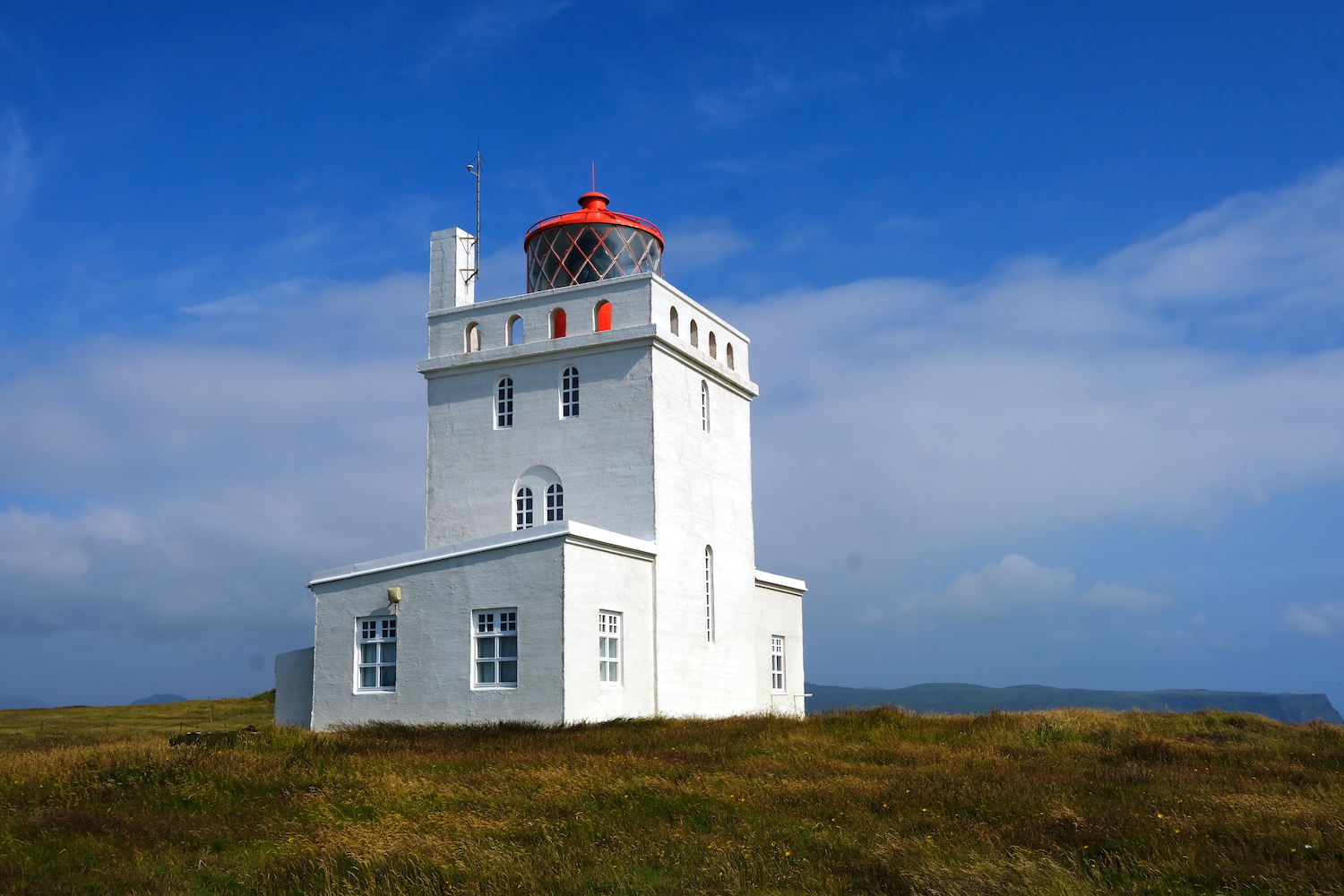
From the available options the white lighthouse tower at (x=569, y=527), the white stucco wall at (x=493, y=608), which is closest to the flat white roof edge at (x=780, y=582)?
the white lighthouse tower at (x=569, y=527)

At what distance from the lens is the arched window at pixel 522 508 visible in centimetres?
2639

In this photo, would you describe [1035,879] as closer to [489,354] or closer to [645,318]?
[645,318]

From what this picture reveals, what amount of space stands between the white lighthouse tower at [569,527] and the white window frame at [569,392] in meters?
0.03

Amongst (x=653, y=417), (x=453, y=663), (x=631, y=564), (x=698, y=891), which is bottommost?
(x=698, y=891)

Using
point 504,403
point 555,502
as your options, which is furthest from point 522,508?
point 504,403

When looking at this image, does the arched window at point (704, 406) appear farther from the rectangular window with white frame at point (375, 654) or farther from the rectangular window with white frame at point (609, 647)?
the rectangular window with white frame at point (375, 654)

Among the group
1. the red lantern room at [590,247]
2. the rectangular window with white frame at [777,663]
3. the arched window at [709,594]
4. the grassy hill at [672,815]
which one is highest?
the red lantern room at [590,247]

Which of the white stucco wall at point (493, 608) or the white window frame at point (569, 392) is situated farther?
the white window frame at point (569, 392)

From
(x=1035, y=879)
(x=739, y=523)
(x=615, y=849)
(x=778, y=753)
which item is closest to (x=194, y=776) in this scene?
(x=615, y=849)

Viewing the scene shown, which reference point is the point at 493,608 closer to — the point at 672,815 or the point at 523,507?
the point at 523,507

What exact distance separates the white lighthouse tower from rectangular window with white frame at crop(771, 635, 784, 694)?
7.5 inches

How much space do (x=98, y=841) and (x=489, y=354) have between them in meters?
17.0

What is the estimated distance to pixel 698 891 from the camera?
8758 mm

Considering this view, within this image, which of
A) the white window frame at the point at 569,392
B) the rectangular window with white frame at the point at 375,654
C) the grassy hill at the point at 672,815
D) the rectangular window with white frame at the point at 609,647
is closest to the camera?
the grassy hill at the point at 672,815
